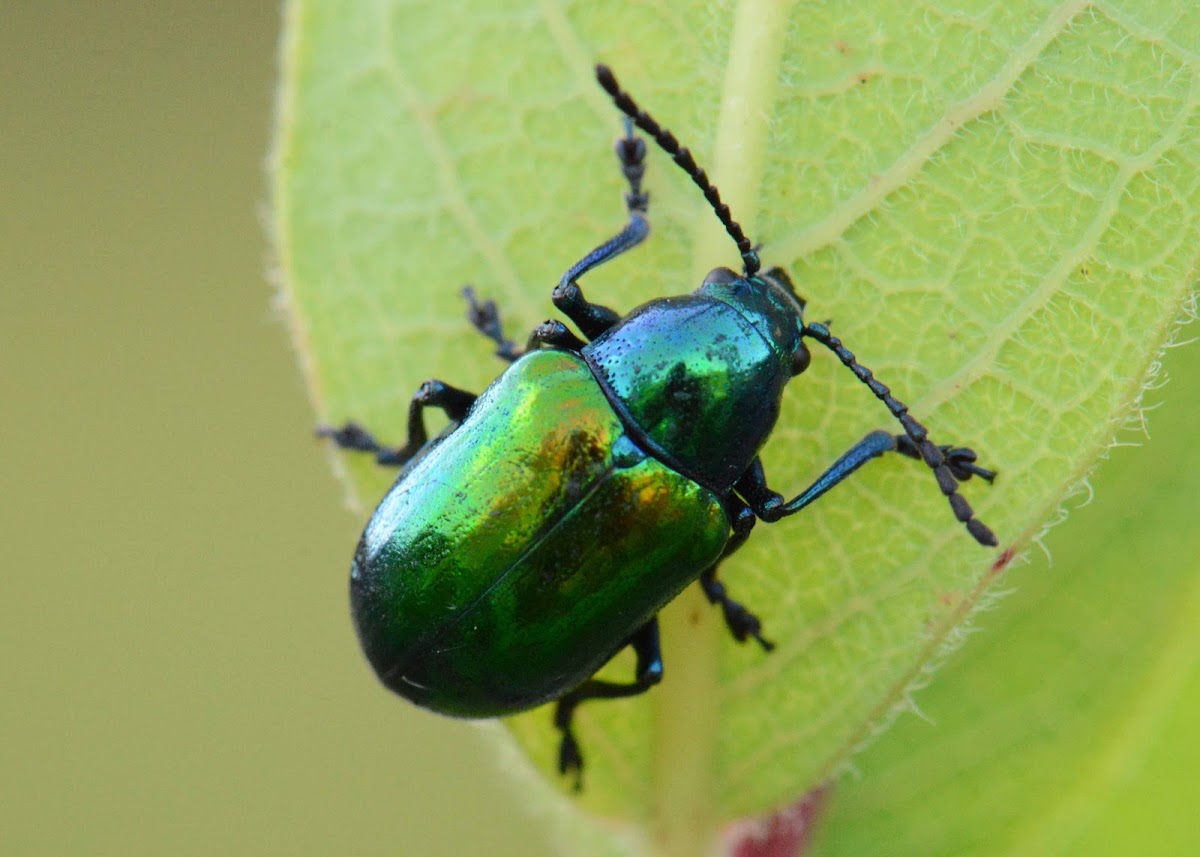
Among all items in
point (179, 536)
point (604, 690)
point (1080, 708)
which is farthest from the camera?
point (179, 536)

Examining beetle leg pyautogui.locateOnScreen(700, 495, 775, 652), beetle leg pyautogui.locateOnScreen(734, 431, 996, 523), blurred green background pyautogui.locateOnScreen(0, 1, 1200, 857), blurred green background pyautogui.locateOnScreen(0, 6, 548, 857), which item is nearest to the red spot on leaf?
beetle leg pyautogui.locateOnScreen(700, 495, 775, 652)

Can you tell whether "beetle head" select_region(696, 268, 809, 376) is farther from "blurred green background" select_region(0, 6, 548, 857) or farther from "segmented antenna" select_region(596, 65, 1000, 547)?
"blurred green background" select_region(0, 6, 548, 857)

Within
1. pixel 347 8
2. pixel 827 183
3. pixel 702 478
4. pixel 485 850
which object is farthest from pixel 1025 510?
pixel 485 850

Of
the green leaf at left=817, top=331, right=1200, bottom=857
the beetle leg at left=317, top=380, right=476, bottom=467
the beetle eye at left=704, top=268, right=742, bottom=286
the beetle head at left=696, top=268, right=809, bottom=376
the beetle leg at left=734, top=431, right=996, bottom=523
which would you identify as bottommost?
the green leaf at left=817, top=331, right=1200, bottom=857

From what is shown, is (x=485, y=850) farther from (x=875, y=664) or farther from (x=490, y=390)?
(x=875, y=664)

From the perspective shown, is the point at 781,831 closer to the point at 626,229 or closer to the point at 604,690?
the point at 604,690

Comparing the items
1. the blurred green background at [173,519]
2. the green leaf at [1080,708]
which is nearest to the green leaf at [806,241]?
the green leaf at [1080,708]

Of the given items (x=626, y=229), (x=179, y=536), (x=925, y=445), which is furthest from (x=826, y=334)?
(x=179, y=536)
